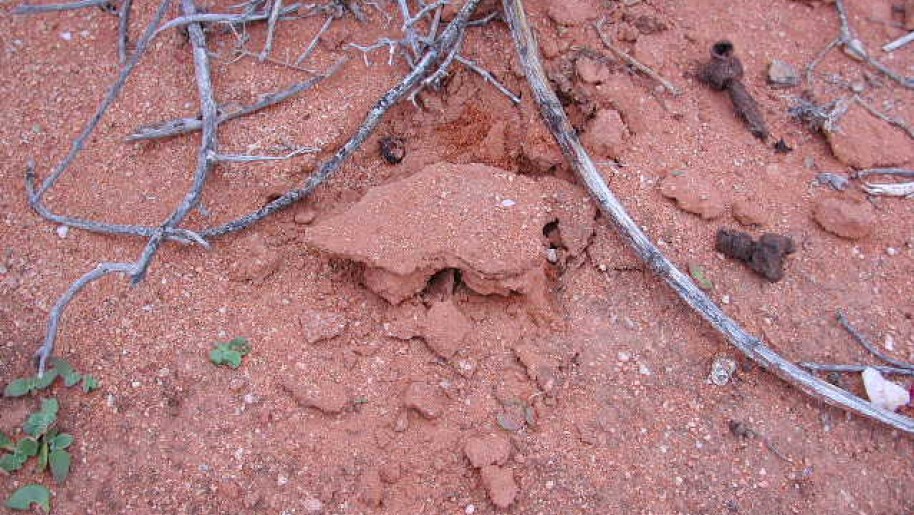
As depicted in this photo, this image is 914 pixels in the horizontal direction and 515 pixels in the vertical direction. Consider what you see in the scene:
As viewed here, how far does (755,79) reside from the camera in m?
3.10

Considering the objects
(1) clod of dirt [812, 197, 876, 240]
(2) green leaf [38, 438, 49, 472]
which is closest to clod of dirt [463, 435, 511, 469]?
(2) green leaf [38, 438, 49, 472]

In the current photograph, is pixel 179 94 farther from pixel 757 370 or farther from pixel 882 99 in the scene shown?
pixel 882 99

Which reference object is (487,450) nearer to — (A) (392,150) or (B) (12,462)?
(A) (392,150)

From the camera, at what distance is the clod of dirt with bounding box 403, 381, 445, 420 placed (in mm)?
2363

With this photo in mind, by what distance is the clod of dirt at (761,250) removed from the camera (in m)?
2.60

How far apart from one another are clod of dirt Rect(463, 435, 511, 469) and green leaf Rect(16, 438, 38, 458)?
1.29 meters

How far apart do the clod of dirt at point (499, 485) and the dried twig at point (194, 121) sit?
1.54m

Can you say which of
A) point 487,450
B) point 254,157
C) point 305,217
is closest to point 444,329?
point 487,450

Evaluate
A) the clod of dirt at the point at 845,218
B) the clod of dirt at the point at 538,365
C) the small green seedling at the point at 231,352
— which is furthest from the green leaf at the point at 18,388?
the clod of dirt at the point at 845,218

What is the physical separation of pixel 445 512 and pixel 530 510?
0.26 m

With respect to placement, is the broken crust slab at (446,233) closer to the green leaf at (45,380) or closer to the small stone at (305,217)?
the small stone at (305,217)

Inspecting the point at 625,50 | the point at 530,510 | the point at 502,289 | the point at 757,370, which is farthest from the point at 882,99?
the point at 530,510

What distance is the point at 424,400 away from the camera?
2.38 m

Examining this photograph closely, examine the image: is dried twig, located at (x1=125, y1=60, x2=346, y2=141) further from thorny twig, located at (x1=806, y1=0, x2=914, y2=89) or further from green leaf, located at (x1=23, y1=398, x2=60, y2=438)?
thorny twig, located at (x1=806, y1=0, x2=914, y2=89)
